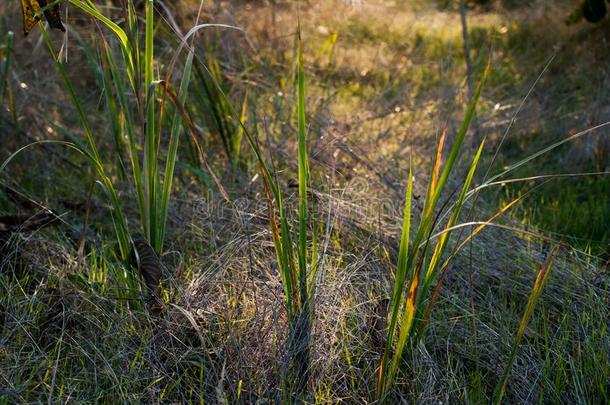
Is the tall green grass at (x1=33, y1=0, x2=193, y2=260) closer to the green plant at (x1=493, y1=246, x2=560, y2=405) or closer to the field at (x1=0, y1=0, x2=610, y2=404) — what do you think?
the field at (x1=0, y1=0, x2=610, y2=404)

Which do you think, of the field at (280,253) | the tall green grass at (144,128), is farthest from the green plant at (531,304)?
the tall green grass at (144,128)

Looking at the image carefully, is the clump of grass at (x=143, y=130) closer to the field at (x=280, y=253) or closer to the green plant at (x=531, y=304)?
the field at (x=280, y=253)

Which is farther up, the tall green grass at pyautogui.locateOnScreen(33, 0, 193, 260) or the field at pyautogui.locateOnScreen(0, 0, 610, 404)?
the tall green grass at pyautogui.locateOnScreen(33, 0, 193, 260)

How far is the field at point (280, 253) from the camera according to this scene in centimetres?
159

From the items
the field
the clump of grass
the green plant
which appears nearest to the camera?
the green plant

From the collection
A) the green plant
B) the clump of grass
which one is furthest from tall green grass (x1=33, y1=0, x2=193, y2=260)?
the green plant

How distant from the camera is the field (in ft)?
5.21

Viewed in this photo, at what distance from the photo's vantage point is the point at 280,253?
1552 mm

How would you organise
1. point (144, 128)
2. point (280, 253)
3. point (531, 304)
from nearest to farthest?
point (531, 304) < point (280, 253) < point (144, 128)

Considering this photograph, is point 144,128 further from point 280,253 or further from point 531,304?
point 531,304

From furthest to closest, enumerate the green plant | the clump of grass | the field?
the clump of grass
the field
the green plant

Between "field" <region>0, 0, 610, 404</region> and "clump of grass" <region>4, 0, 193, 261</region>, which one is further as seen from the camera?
"clump of grass" <region>4, 0, 193, 261</region>

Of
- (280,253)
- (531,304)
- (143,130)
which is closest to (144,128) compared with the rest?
(143,130)

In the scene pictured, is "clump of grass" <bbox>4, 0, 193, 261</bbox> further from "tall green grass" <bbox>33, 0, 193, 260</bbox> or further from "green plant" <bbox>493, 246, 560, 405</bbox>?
"green plant" <bbox>493, 246, 560, 405</bbox>
